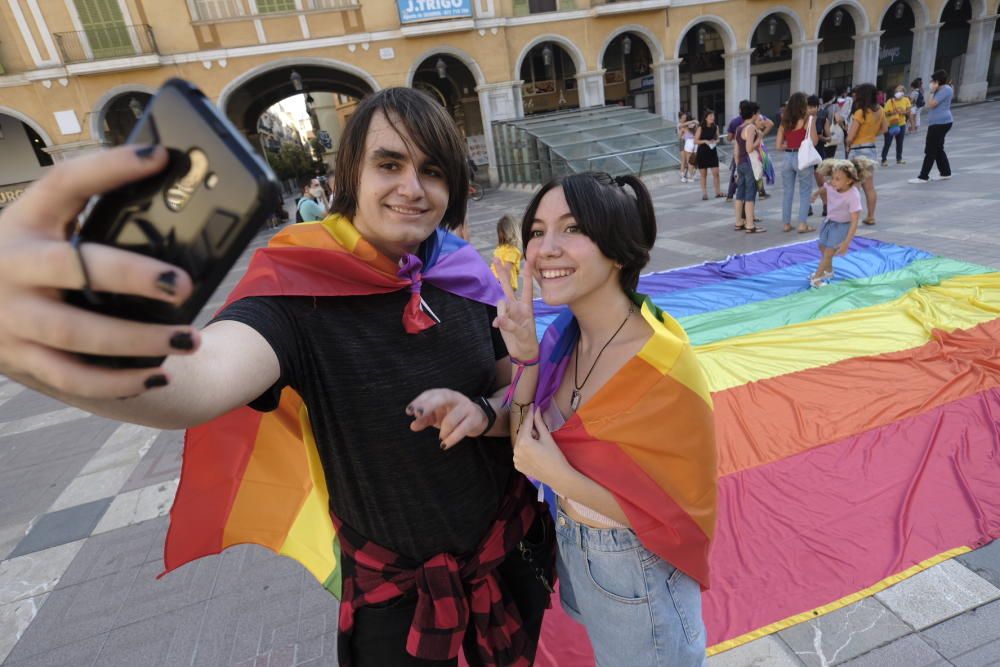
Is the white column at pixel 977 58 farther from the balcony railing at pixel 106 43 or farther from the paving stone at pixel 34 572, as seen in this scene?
the paving stone at pixel 34 572

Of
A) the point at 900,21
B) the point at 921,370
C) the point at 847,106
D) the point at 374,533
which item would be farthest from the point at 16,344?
the point at 900,21

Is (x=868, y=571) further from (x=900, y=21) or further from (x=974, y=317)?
(x=900, y=21)

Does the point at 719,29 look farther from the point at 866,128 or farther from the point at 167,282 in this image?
the point at 167,282

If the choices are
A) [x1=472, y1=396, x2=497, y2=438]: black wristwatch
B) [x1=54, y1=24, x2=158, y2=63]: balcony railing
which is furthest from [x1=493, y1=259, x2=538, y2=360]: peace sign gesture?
[x1=54, y1=24, x2=158, y2=63]: balcony railing

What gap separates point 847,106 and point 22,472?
15.5 m

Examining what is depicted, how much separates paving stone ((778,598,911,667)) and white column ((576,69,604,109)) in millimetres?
18202

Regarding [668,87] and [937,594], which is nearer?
[937,594]

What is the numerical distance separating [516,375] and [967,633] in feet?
6.81

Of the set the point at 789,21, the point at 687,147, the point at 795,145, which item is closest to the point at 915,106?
the point at 789,21

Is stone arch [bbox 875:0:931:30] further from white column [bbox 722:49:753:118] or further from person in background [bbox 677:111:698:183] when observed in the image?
person in background [bbox 677:111:698:183]

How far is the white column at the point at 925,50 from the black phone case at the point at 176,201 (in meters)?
28.9

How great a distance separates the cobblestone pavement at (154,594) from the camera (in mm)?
Result: 1964

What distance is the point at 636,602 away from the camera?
128cm

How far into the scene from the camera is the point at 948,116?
7.96m
